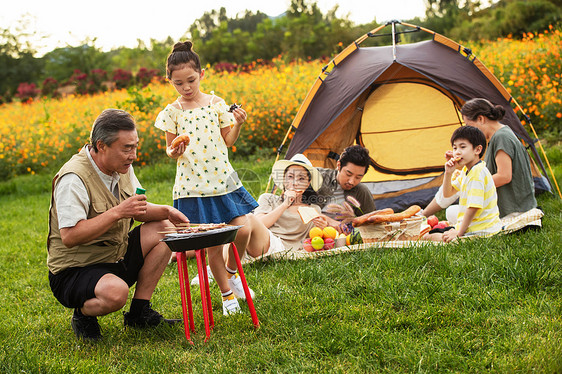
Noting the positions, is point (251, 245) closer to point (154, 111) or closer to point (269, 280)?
point (269, 280)

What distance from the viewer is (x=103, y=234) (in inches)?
102

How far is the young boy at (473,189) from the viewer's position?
143 inches

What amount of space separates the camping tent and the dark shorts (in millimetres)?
2404

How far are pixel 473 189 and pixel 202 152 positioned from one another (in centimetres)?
190

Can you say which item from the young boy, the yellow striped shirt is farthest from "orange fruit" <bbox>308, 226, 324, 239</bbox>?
the yellow striped shirt

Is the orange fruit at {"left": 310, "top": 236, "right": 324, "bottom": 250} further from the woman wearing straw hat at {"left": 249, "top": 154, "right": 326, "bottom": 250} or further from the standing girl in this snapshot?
the standing girl

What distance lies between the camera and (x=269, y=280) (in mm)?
3266

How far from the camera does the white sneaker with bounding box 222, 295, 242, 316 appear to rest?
282 cm

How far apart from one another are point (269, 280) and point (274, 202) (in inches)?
40.9

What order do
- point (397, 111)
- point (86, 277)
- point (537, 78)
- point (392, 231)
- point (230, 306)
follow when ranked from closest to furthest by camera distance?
1. point (86, 277)
2. point (230, 306)
3. point (392, 231)
4. point (397, 111)
5. point (537, 78)

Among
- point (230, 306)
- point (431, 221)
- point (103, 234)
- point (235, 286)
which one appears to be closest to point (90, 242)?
point (103, 234)

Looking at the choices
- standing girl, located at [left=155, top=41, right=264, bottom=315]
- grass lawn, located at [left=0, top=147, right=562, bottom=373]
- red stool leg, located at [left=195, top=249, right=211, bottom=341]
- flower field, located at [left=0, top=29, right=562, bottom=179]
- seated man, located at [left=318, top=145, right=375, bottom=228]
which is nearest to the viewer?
grass lawn, located at [left=0, top=147, right=562, bottom=373]

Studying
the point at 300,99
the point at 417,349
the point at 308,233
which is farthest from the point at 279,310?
the point at 300,99

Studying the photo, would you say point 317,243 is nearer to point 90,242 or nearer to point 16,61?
point 90,242
